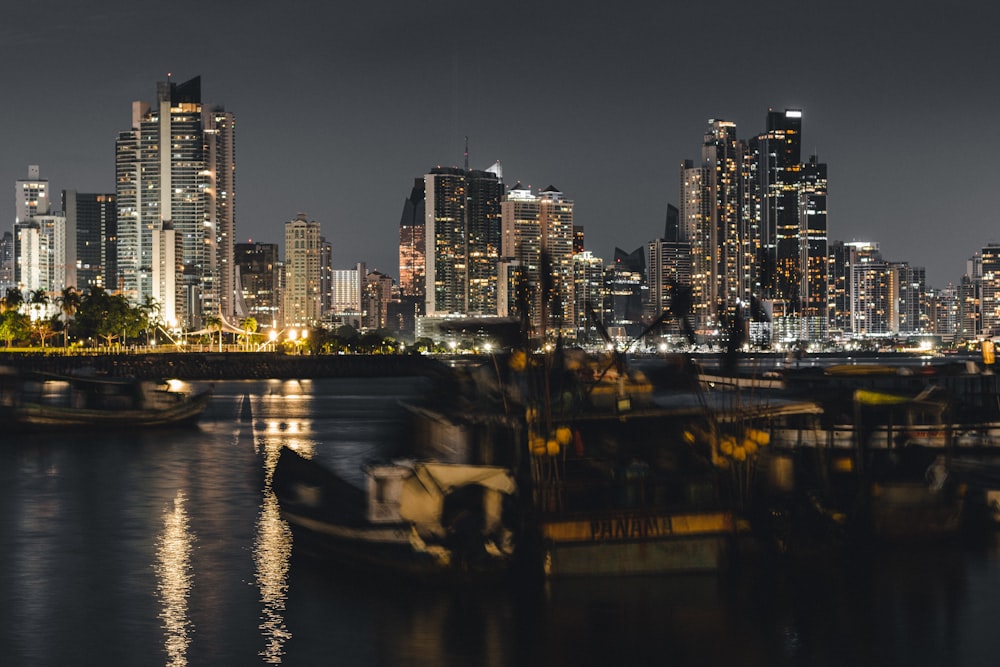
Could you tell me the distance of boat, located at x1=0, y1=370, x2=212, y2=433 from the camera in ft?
173

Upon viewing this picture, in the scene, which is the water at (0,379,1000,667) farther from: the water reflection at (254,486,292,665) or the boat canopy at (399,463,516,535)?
the boat canopy at (399,463,516,535)

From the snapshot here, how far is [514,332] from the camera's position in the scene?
28.8 meters

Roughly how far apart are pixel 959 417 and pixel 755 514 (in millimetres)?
17725

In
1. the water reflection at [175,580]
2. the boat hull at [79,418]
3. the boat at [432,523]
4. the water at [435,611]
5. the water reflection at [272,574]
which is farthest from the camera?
the boat hull at [79,418]

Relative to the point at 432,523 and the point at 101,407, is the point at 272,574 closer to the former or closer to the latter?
the point at 432,523

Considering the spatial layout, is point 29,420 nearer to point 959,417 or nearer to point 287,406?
point 287,406

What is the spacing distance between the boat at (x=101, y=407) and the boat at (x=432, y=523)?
3492 cm

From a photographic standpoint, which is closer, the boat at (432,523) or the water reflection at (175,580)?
the water reflection at (175,580)

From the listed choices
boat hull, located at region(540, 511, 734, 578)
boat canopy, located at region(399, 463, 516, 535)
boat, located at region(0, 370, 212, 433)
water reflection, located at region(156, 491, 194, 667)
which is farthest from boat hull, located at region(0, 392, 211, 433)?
boat hull, located at region(540, 511, 734, 578)

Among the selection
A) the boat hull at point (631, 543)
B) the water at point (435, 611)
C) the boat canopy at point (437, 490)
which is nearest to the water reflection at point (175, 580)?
the water at point (435, 611)

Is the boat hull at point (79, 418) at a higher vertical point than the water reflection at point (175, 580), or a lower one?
higher

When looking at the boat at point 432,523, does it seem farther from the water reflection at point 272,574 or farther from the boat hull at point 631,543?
the water reflection at point 272,574

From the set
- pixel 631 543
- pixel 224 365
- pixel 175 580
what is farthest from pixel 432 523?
pixel 224 365

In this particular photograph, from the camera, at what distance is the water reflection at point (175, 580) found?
18141 mm
